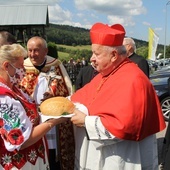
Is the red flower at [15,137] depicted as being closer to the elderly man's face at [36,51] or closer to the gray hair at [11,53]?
the gray hair at [11,53]

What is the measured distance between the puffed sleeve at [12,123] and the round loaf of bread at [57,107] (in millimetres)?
248

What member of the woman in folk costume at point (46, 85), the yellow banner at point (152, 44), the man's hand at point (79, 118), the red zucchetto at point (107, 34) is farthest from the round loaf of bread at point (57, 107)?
the yellow banner at point (152, 44)

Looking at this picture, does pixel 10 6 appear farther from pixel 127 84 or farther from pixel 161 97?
pixel 127 84

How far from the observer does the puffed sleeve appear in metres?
2.00

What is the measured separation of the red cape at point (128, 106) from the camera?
224cm

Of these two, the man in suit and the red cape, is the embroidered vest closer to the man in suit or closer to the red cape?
the red cape

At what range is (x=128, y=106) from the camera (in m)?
2.25

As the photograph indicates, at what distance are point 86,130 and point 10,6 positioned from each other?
117ft

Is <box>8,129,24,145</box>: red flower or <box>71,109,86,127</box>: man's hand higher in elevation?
<box>71,109,86,127</box>: man's hand

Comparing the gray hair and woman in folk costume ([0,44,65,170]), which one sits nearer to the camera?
woman in folk costume ([0,44,65,170])

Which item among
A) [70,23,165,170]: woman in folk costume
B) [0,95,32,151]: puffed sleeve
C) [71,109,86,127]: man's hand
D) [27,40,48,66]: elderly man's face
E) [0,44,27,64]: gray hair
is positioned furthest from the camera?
[27,40,48,66]: elderly man's face

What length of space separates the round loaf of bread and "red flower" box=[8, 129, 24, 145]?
0.30m

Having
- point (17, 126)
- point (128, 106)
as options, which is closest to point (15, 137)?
point (17, 126)

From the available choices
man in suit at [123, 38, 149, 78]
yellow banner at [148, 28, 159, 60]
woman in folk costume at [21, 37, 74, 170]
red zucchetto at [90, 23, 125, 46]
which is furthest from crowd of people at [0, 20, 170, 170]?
yellow banner at [148, 28, 159, 60]
